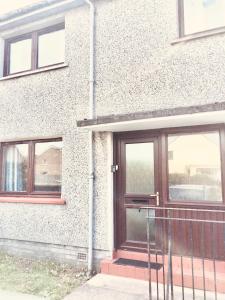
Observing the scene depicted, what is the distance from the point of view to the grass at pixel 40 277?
564 centimetres

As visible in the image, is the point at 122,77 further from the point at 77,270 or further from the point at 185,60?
the point at 77,270

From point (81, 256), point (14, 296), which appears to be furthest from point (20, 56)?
point (14, 296)

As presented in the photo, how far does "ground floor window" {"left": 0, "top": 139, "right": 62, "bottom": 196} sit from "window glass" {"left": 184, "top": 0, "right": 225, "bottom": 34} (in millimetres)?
4173

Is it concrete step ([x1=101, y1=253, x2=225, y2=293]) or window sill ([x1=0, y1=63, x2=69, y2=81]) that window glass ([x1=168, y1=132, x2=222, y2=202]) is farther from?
window sill ([x1=0, y1=63, x2=69, y2=81])

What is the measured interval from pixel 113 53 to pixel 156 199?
3.54 m

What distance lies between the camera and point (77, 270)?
674cm

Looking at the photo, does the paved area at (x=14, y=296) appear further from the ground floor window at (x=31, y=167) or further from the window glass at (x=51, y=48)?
the window glass at (x=51, y=48)

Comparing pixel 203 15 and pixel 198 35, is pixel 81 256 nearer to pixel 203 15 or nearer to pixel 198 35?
pixel 198 35

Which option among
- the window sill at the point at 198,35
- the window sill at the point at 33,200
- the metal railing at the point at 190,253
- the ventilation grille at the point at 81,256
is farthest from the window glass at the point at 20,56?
the metal railing at the point at 190,253

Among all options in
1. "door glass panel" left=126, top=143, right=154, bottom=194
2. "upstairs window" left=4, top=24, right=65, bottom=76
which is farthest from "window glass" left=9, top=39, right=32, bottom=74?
"door glass panel" left=126, top=143, right=154, bottom=194

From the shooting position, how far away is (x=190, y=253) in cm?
602

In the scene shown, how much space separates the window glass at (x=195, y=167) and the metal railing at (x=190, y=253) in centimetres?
38

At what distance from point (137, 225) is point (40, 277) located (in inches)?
93.2

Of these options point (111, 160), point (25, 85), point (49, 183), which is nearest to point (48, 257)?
point (49, 183)
